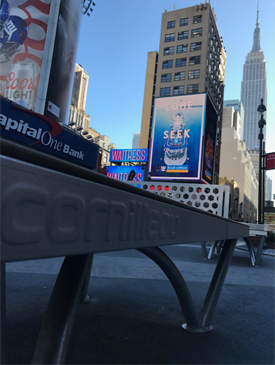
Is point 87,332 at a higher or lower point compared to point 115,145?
lower

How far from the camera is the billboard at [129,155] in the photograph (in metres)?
34.4

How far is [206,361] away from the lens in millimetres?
2076

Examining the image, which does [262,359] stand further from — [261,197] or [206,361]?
[261,197]

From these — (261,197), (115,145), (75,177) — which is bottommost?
(75,177)

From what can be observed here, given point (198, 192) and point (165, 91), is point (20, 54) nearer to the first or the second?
point (198, 192)

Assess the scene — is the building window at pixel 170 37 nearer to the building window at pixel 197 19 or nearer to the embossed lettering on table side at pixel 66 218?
the building window at pixel 197 19

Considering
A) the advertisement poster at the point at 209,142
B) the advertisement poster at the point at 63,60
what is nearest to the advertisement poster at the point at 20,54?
the advertisement poster at the point at 63,60

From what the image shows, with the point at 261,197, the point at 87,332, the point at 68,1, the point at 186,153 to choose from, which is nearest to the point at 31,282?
the point at 87,332

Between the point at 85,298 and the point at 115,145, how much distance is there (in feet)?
381

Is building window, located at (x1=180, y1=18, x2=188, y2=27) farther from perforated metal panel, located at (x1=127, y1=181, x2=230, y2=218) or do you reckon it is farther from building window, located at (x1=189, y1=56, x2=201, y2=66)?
perforated metal panel, located at (x1=127, y1=181, x2=230, y2=218)

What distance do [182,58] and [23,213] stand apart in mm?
61957

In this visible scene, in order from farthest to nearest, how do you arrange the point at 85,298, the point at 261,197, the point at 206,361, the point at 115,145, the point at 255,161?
the point at 255,161 → the point at 115,145 → the point at 261,197 → the point at 85,298 → the point at 206,361

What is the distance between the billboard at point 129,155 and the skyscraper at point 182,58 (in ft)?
66.1

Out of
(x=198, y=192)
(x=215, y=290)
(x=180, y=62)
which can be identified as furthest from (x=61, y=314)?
(x=180, y=62)
